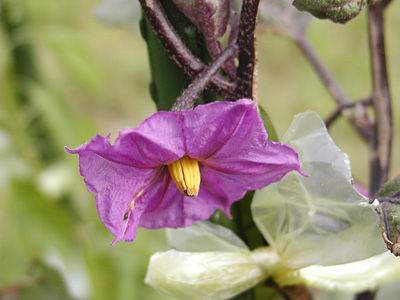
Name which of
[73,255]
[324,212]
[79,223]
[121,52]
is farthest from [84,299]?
[121,52]

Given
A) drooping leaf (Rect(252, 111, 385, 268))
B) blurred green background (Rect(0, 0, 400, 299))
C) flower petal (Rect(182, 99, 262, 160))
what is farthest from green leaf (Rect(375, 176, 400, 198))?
blurred green background (Rect(0, 0, 400, 299))

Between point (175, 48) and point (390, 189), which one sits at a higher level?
point (175, 48)

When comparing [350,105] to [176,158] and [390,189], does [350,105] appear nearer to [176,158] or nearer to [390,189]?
[390,189]

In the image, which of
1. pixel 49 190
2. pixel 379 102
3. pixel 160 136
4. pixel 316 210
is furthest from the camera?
pixel 49 190

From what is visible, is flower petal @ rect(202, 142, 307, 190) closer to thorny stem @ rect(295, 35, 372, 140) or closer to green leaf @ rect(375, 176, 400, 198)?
green leaf @ rect(375, 176, 400, 198)

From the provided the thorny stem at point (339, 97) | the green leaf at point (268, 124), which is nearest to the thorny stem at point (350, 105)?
the thorny stem at point (339, 97)

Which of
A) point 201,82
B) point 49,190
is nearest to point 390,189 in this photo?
point 201,82
